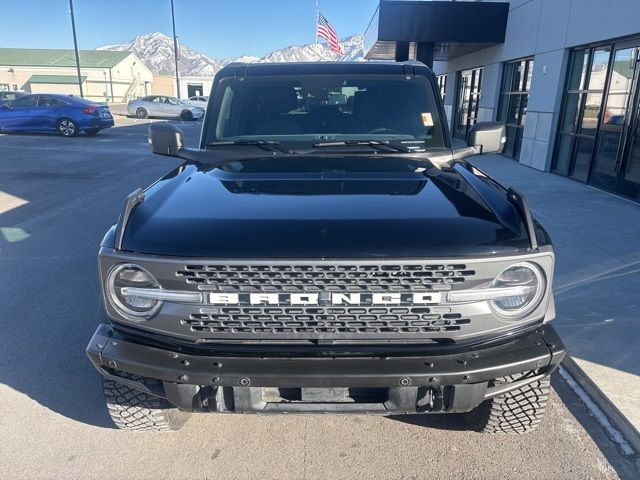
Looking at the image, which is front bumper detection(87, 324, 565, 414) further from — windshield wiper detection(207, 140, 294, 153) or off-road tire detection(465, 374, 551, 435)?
windshield wiper detection(207, 140, 294, 153)

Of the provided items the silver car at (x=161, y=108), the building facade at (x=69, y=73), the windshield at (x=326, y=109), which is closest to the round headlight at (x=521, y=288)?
the windshield at (x=326, y=109)

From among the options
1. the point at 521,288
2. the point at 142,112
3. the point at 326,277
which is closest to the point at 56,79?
the point at 142,112

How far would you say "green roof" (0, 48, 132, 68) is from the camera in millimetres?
70812

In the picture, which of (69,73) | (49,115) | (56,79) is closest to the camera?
(49,115)

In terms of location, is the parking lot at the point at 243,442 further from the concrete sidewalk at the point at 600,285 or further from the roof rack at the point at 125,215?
the roof rack at the point at 125,215

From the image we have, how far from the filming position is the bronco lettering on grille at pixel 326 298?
2.10 meters

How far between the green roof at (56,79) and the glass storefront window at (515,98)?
213 ft

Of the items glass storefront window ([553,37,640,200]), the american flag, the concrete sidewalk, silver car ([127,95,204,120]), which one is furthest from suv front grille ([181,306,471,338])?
silver car ([127,95,204,120])

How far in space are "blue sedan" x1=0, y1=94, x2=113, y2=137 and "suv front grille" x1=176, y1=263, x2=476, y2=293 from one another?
18.8m

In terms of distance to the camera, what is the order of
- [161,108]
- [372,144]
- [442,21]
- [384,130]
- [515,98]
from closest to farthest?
[372,144], [384,130], [515,98], [442,21], [161,108]

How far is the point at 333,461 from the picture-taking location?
267 centimetres

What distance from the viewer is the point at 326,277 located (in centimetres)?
208

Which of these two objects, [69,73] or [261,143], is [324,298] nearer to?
[261,143]

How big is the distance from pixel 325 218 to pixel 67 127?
1915cm
